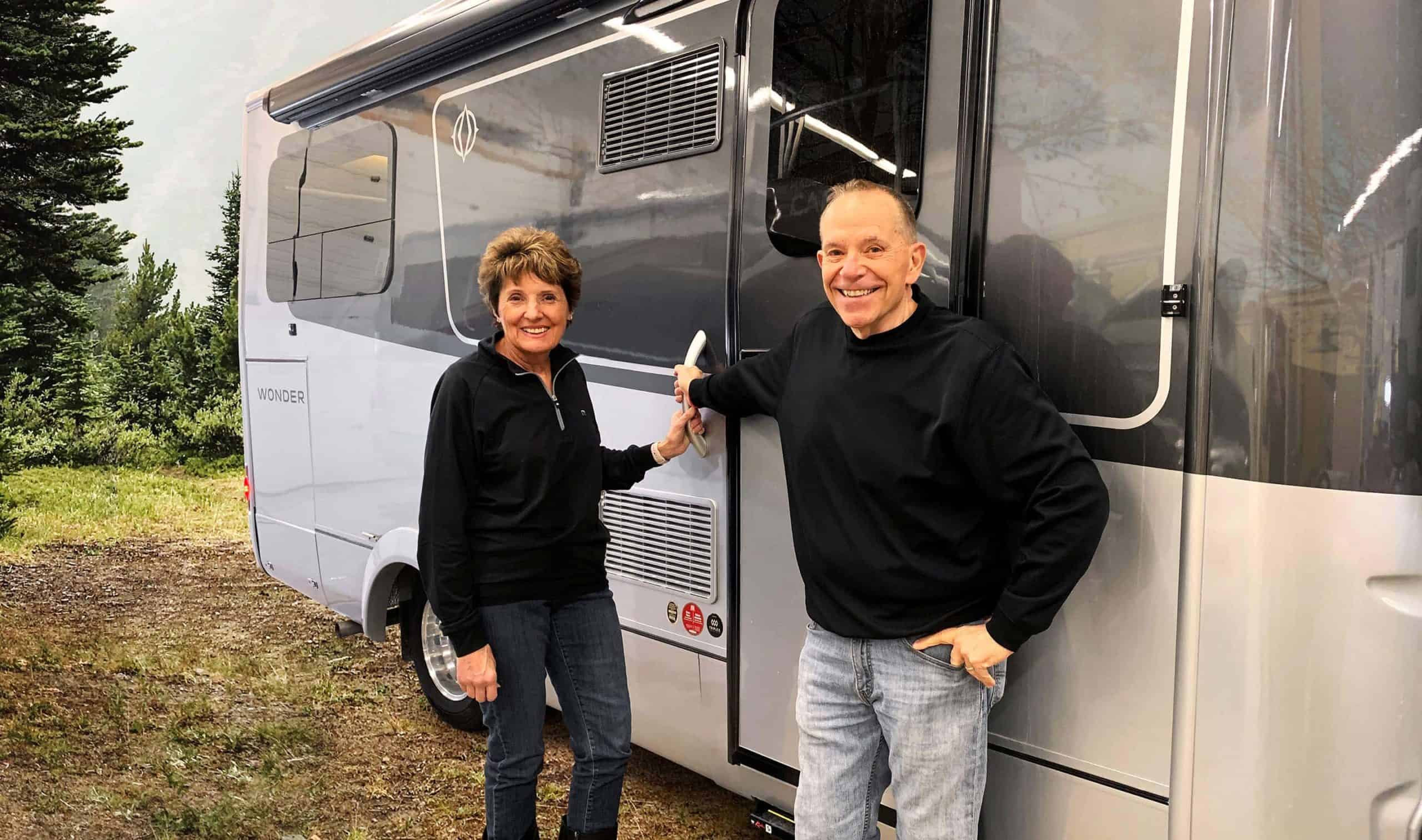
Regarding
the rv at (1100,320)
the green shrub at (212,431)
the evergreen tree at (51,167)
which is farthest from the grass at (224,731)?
the green shrub at (212,431)

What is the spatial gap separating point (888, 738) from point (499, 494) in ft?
3.23

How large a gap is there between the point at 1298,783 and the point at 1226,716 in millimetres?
154

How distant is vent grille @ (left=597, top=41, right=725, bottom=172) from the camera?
2.68 m

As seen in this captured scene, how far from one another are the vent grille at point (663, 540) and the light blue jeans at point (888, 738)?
2.27 feet

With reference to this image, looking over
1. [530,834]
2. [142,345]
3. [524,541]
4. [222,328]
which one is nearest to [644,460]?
[524,541]

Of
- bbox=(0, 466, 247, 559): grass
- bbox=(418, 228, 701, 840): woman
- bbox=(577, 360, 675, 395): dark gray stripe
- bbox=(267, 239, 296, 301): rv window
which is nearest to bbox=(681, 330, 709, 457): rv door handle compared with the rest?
bbox=(577, 360, 675, 395): dark gray stripe

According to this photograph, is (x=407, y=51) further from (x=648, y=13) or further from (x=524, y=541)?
(x=524, y=541)

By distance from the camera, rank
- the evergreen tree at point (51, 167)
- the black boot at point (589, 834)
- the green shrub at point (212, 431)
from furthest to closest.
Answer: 1. the green shrub at point (212, 431)
2. the evergreen tree at point (51, 167)
3. the black boot at point (589, 834)

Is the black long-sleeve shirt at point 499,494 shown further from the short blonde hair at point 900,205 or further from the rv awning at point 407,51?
the rv awning at point 407,51

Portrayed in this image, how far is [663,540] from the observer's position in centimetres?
293

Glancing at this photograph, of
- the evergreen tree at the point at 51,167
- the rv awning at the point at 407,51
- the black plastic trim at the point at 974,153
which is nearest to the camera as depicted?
the black plastic trim at the point at 974,153

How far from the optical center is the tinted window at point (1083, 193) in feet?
6.15

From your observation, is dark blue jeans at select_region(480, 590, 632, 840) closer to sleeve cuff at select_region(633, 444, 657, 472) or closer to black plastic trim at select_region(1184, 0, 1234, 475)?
sleeve cuff at select_region(633, 444, 657, 472)

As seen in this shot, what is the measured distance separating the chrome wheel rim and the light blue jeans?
7.69 ft
